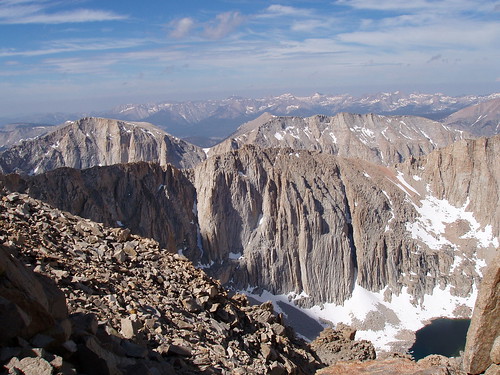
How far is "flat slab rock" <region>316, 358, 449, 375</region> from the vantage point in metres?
13.1

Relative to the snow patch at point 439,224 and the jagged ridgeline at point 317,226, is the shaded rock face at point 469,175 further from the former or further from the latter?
the snow patch at point 439,224

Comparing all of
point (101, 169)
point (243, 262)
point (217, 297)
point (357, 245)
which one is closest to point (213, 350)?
point (217, 297)

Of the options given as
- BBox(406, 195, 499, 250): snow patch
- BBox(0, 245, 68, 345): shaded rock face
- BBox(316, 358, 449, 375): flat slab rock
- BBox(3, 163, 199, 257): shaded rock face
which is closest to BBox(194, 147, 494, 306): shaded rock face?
BBox(406, 195, 499, 250): snow patch

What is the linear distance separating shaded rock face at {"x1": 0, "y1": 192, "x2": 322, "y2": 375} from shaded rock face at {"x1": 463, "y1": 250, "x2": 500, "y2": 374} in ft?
23.8

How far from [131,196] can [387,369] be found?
10709cm

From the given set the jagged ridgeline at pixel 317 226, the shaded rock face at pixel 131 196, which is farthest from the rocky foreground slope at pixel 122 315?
the jagged ridgeline at pixel 317 226

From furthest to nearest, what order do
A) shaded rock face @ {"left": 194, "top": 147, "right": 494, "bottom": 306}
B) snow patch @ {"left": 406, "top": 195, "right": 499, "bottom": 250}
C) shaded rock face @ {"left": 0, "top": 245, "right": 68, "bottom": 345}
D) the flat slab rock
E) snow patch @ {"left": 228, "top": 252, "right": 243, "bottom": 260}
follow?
snow patch @ {"left": 406, "top": 195, "right": 499, "bottom": 250}, snow patch @ {"left": 228, "top": 252, "right": 243, "bottom": 260}, shaded rock face @ {"left": 194, "top": 147, "right": 494, "bottom": 306}, the flat slab rock, shaded rock face @ {"left": 0, "top": 245, "right": 68, "bottom": 345}

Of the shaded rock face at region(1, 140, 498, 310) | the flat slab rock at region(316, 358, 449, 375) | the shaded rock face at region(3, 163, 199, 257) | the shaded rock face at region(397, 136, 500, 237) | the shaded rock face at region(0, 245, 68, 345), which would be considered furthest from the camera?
the shaded rock face at region(397, 136, 500, 237)

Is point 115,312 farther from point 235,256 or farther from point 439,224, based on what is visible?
point 439,224

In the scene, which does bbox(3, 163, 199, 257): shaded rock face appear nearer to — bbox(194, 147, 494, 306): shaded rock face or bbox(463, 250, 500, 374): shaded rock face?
bbox(194, 147, 494, 306): shaded rock face

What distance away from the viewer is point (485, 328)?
41.0 feet

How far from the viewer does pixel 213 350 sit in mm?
15797

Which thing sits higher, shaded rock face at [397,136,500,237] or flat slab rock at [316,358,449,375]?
flat slab rock at [316,358,449,375]

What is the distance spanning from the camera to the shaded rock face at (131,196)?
9806cm
